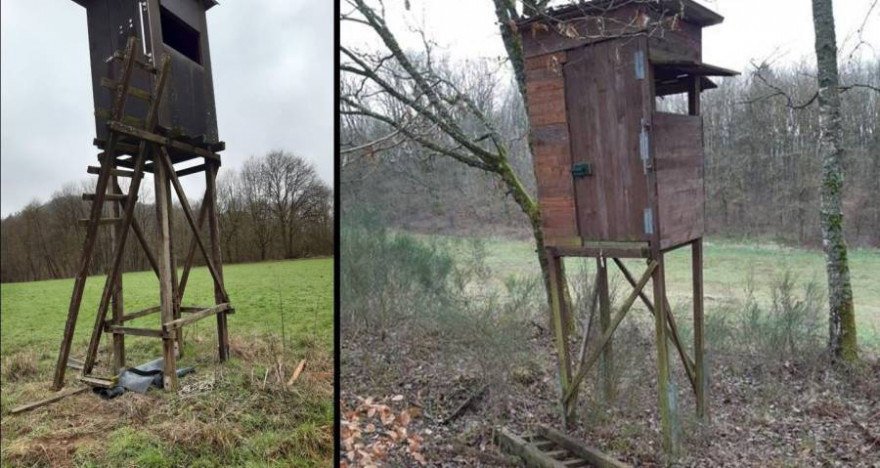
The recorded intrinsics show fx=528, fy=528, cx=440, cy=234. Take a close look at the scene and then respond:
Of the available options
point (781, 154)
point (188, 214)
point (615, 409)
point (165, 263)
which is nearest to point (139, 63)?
point (188, 214)

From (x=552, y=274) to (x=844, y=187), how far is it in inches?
47.0

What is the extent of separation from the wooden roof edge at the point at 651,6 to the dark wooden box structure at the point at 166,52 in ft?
4.37

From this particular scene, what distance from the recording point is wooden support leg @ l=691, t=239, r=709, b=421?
2.43 meters

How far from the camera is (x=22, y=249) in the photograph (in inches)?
57.3

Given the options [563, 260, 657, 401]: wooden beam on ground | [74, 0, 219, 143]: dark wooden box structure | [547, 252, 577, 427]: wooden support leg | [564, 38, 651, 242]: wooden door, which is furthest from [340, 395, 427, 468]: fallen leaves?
[74, 0, 219, 143]: dark wooden box structure

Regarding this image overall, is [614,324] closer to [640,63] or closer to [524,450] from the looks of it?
[524,450]

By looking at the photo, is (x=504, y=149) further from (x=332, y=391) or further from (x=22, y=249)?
(x=22, y=249)

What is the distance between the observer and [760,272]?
2314mm

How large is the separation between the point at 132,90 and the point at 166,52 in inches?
6.5

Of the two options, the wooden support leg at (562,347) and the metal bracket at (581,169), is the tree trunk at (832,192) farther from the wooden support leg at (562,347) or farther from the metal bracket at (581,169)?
the wooden support leg at (562,347)

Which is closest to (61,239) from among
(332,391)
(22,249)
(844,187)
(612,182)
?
(22,249)

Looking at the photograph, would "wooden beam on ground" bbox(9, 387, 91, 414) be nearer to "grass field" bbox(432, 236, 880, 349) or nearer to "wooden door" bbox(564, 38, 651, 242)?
"wooden door" bbox(564, 38, 651, 242)

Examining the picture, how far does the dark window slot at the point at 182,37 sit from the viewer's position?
1.65m

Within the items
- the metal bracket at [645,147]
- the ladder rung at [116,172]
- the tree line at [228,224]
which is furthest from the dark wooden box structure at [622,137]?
the ladder rung at [116,172]
